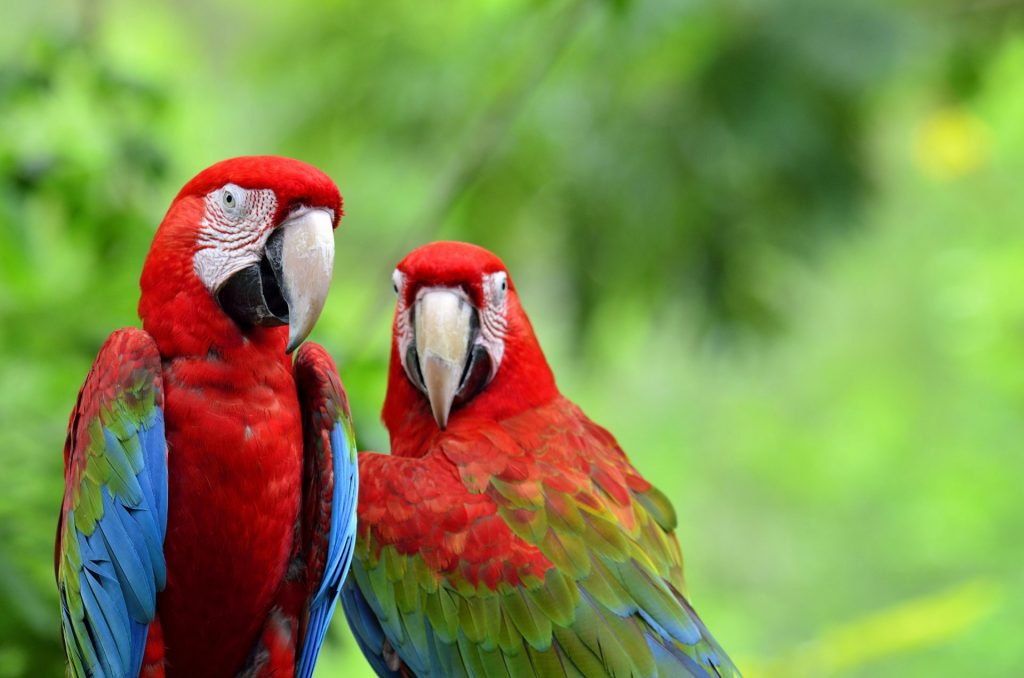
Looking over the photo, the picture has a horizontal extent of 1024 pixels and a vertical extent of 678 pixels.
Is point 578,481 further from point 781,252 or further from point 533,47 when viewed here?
point 781,252

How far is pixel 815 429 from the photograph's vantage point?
604 cm

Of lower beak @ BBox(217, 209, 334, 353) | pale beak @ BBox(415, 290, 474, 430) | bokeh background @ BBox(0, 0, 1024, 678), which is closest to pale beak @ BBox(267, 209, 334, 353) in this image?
lower beak @ BBox(217, 209, 334, 353)

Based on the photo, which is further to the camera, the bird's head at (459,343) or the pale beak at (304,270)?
the bird's head at (459,343)

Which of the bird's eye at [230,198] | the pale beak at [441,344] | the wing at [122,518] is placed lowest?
the wing at [122,518]

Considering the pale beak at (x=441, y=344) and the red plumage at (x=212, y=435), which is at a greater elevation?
the pale beak at (x=441, y=344)

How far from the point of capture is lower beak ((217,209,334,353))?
3.14 ft

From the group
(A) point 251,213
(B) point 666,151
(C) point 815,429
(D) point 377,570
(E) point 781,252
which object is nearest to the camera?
(A) point 251,213

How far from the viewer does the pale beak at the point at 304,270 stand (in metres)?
0.95

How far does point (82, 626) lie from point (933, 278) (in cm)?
591

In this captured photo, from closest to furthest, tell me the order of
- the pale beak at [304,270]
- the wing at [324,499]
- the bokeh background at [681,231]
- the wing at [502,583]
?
the pale beak at [304,270] → the wing at [324,499] → the wing at [502,583] → the bokeh background at [681,231]

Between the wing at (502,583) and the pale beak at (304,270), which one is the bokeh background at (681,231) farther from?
the pale beak at (304,270)

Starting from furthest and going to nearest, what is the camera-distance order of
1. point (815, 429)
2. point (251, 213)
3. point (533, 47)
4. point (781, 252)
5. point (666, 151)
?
point (815, 429) → point (781, 252) → point (666, 151) → point (533, 47) → point (251, 213)

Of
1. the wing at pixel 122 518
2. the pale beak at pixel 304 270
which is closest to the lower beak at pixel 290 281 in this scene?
the pale beak at pixel 304 270

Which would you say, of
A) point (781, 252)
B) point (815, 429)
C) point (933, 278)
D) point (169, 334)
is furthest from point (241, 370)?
point (933, 278)
